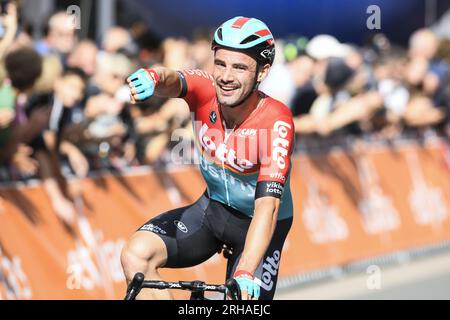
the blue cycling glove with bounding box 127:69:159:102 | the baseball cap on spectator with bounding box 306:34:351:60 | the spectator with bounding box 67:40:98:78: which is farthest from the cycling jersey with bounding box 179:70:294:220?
the baseball cap on spectator with bounding box 306:34:351:60

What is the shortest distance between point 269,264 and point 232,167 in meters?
0.65

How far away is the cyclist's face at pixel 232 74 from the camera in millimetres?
6039

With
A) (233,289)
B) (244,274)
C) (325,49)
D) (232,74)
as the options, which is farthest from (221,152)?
(325,49)

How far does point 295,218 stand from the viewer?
Result: 1168cm

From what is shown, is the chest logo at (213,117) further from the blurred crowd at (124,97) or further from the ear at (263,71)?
the blurred crowd at (124,97)

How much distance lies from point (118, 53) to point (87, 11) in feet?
11.0

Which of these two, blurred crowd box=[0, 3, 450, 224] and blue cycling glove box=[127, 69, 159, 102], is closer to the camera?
blue cycling glove box=[127, 69, 159, 102]

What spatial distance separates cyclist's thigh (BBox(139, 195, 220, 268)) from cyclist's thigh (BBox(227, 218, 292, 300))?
204 mm

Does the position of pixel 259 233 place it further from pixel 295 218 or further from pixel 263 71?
pixel 295 218

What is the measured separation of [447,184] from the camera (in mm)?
15211

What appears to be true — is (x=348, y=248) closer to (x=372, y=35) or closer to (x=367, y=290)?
(x=367, y=290)

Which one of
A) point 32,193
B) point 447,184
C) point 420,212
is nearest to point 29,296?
point 32,193

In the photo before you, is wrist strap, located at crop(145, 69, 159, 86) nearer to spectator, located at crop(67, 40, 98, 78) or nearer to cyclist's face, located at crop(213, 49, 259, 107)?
cyclist's face, located at crop(213, 49, 259, 107)

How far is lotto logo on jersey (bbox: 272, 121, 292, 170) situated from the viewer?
604cm
